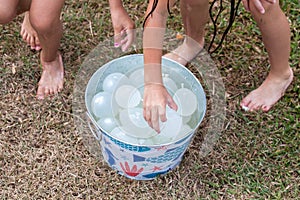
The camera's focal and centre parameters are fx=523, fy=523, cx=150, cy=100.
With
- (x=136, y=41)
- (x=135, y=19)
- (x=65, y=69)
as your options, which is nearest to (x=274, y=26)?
(x=136, y=41)

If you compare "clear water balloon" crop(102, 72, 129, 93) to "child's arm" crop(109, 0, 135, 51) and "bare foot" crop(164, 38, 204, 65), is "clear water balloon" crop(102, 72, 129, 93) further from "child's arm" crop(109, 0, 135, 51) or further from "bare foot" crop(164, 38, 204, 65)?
"bare foot" crop(164, 38, 204, 65)

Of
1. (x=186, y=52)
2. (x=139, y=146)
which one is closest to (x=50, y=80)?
(x=186, y=52)

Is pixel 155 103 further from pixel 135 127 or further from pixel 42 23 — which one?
A: pixel 42 23

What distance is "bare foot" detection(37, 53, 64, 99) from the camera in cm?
199

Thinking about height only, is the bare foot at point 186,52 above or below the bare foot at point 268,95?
above

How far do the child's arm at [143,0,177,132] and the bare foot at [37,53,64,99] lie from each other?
62 centimetres

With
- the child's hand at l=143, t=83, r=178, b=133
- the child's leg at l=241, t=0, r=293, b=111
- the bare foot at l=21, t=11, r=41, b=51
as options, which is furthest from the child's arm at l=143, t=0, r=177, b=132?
the bare foot at l=21, t=11, r=41, b=51

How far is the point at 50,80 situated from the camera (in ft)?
6.54

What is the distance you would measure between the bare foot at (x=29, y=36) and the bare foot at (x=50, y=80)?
0.35 ft

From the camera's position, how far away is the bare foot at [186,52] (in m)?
2.04

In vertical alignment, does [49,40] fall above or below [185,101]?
above

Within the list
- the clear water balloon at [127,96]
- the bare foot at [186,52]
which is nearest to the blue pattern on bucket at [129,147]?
the clear water balloon at [127,96]

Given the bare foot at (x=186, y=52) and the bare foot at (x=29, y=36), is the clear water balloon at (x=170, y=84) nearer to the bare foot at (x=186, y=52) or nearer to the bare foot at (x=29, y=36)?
the bare foot at (x=186, y=52)

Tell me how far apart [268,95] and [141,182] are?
58cm
